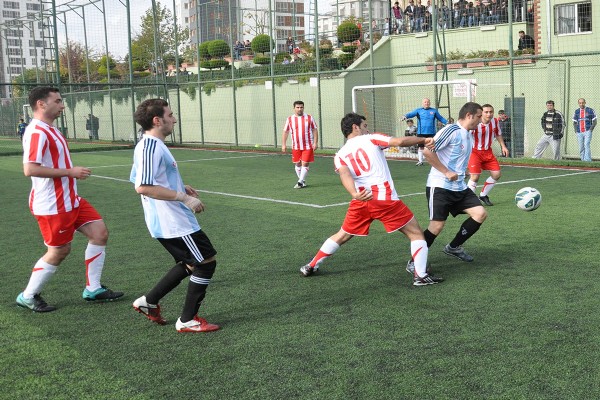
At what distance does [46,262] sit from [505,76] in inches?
796

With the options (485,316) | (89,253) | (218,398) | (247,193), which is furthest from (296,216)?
(218,398)

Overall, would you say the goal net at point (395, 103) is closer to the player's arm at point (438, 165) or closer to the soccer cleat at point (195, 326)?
the player's arm at point (438, 165)

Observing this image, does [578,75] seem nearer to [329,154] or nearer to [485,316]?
[329,154]

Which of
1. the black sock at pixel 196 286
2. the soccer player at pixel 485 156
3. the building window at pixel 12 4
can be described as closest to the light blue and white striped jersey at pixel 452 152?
the black sock at pixel 196 286

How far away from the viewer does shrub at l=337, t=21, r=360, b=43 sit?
28719 millimetres

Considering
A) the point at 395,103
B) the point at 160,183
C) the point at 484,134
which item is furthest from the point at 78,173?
the point at 395,103

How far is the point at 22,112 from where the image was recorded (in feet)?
149

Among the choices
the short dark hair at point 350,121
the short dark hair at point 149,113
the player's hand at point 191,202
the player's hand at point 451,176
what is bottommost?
the player's hand at point 451,176

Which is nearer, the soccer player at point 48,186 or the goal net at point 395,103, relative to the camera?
the soccer player at point 48,186

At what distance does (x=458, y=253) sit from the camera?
7.19 m

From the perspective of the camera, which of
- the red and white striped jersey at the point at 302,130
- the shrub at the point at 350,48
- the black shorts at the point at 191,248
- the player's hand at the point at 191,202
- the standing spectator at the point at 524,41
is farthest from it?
the shrub at the point at 350,48

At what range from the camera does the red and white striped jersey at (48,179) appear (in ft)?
17.9

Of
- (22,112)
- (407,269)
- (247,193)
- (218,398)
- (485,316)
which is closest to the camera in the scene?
(218,398)

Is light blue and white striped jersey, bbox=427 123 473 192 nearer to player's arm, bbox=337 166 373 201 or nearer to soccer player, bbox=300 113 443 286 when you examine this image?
soccer player, bbox=300 113 443 286
